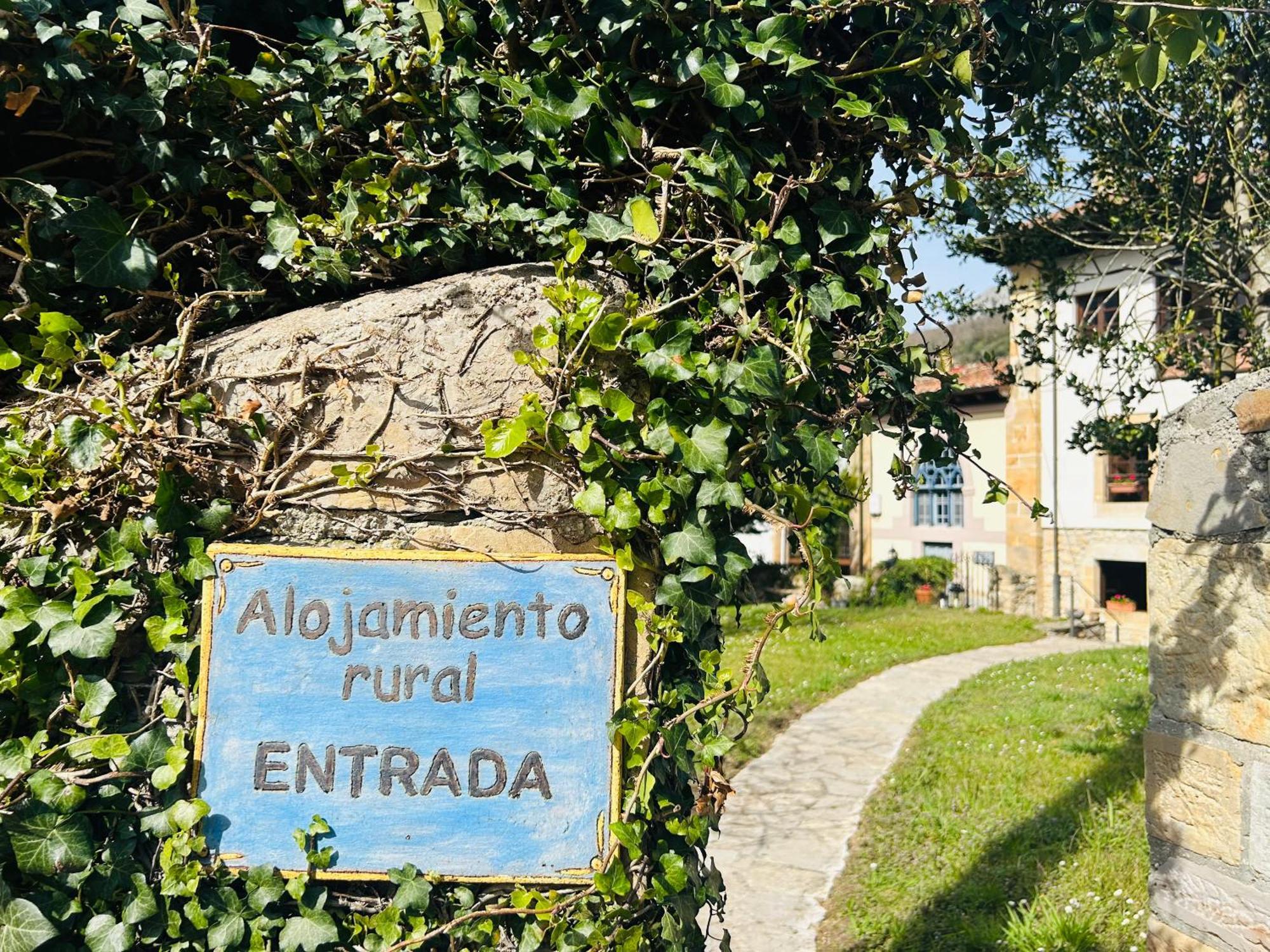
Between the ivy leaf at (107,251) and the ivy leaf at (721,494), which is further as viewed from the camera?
the ivy leaf at (107,251)

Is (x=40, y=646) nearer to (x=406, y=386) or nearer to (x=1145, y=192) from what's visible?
(x=406, y=386)

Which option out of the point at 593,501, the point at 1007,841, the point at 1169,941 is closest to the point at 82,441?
the point at 593,501

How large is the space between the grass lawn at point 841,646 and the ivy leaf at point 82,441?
4.46m

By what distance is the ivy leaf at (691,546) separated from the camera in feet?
5.25

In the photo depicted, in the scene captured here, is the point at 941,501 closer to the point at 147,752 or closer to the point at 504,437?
the point at 504,437

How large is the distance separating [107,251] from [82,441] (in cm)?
43

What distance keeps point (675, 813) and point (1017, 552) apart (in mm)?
15517

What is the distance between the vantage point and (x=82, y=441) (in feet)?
5.41

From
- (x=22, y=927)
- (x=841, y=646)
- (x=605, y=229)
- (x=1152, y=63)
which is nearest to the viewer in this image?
(x=22, y=927)

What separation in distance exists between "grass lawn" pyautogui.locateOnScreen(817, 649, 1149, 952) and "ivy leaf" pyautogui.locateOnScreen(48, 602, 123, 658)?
10.6ft

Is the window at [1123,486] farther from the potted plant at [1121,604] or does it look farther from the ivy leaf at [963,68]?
the ivy leaf at [963,68]

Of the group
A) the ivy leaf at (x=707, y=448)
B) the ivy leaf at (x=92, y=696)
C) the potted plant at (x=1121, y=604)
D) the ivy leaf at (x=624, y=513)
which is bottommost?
the potted plant at (x=1121, y=604)

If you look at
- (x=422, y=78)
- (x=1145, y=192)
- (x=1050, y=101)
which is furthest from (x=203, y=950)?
(x=1145, y=192)

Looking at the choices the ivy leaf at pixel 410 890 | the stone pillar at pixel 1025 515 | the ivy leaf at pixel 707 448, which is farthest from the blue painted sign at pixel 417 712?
the stone pillar at pixel 1025 515
